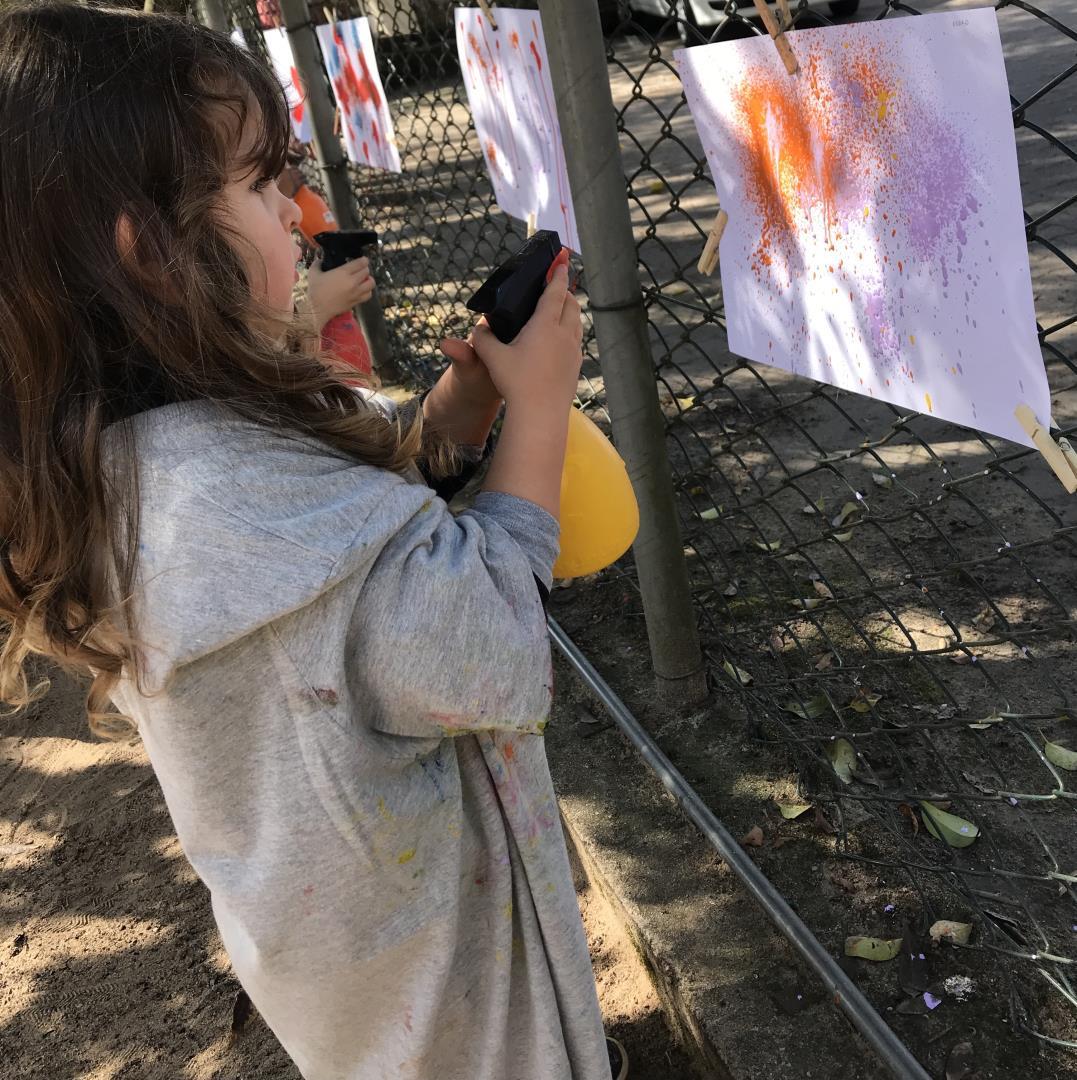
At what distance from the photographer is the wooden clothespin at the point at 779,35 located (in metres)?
1.32

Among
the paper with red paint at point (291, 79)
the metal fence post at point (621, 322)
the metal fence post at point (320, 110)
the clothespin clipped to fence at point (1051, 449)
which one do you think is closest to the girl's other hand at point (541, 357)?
the clothespin clipped to fence at point (1051, 449)

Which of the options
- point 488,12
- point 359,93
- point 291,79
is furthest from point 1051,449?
point 291,79

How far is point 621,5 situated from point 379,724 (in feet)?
4.60

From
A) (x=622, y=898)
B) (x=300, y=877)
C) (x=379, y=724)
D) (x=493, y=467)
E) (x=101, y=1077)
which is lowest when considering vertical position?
(x=101, y=1077)

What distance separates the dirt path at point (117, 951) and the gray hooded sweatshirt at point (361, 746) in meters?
0.73

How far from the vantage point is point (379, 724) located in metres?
1.17

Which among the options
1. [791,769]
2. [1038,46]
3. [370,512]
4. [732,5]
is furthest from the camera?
[1038,46]

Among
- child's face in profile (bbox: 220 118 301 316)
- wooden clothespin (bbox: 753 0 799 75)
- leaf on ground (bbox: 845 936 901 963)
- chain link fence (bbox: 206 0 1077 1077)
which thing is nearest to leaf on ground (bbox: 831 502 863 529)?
chain link fence (bbox: 206 0 1077 1077)

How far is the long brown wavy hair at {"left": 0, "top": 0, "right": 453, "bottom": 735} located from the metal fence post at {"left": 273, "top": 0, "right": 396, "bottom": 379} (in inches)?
106

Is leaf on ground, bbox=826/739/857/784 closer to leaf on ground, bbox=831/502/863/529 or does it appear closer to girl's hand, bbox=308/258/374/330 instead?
leaf on ground, bbox=831/502/863/529

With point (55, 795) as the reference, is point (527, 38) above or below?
above

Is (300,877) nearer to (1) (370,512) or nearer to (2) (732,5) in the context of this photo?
(1) (370,512)

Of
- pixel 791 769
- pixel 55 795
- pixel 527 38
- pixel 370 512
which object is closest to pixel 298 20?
pixel 527 38

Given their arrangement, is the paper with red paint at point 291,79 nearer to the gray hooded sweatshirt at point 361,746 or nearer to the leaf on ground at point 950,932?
the gray hooded sweatshirt at point 361,746
